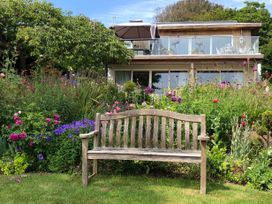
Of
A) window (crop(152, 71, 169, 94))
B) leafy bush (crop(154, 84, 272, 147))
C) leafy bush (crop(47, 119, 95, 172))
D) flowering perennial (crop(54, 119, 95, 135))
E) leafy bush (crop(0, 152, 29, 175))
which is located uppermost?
window (crop(152, 71, 169, 94))

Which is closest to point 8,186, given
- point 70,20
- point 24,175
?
point 24,175

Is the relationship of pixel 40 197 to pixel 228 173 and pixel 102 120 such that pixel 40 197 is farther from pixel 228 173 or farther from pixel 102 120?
pixel 228 173

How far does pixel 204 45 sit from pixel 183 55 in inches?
56.6

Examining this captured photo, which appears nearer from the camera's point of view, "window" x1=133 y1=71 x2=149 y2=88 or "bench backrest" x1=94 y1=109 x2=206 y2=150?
"bench backrest" x1=94 y1=109 x2=206 y2=150

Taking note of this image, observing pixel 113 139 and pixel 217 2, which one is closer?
pixel 113 139

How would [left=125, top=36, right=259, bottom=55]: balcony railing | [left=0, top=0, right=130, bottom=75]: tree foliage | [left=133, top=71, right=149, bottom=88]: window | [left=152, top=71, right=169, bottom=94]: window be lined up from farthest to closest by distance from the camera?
[left=133, top=71, right=149, bottom=88]: window < [left=152, top=71, right=169, bottom=94]: window < [left=125, top=36, right=259, bottom=55]: balcony railing < [left=0, top=0, right=130, bottom=75]: tree foliage

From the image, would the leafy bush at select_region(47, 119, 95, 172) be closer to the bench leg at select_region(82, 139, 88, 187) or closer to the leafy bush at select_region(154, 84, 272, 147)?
the bench leg at select_region(82, 139, 88, 187)

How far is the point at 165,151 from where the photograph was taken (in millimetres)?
4613

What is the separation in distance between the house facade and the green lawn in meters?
13.0

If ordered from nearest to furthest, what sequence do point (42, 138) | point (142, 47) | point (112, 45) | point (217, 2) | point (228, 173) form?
point (228, 173)
point (42, 138)
point (112, 45)
point (142, 47)
point (217, 2)

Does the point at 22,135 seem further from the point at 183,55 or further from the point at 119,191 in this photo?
the point at 183,55

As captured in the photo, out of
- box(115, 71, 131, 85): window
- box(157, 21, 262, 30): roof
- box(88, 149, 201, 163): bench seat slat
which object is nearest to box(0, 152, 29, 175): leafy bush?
box(88, 149, 201, 163): bench seat slat

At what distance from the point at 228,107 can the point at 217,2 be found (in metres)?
36.7

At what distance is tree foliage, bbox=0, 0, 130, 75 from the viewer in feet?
53.2
